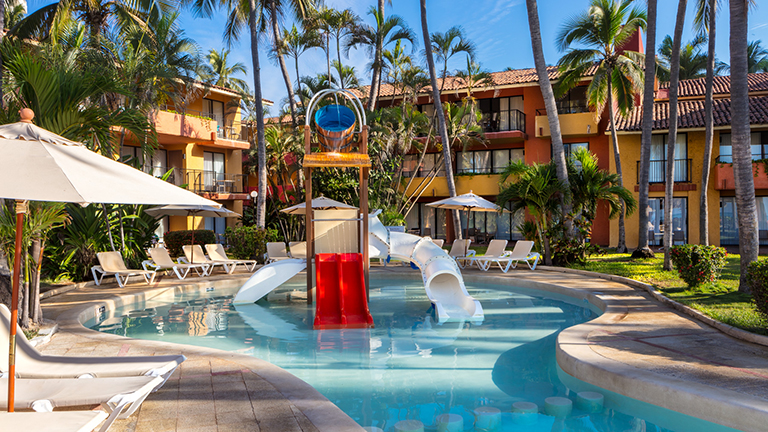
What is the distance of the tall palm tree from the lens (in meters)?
21.2

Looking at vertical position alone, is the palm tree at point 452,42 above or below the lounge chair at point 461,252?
above

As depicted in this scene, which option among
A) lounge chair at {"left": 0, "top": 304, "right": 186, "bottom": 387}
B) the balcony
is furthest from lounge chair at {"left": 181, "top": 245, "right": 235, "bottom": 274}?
the balcony

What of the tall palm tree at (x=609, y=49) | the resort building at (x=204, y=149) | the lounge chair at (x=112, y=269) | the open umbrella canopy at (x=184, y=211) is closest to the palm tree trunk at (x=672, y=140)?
the tall palm tree at (x=609, y=49)

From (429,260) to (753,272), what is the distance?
218 inches

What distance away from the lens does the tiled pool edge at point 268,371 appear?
13.0 ft

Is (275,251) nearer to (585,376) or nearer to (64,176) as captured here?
(585,376)

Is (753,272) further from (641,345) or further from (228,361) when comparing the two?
(228,361)

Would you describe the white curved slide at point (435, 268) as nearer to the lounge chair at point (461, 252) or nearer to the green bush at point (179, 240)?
the lounge chair at point (461, 252)

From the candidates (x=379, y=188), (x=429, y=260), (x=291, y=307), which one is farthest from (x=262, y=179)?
(x=429, y=260)

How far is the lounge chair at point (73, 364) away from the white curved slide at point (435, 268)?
6165 mm

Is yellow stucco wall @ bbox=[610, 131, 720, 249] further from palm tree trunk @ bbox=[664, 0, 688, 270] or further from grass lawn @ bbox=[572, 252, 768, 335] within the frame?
palm tree trunk @ bbox=[664, 0, 688, 270]

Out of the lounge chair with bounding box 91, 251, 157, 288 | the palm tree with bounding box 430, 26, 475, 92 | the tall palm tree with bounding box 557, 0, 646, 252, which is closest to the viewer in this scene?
the lounge chair with bounding box 91, 251, 157, 288

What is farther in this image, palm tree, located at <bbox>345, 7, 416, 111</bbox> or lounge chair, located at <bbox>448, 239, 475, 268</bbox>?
palm tree, located at <bbox>345, 7, 416, 111</bbox>

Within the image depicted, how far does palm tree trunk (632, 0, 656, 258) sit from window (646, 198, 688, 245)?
323 inches
